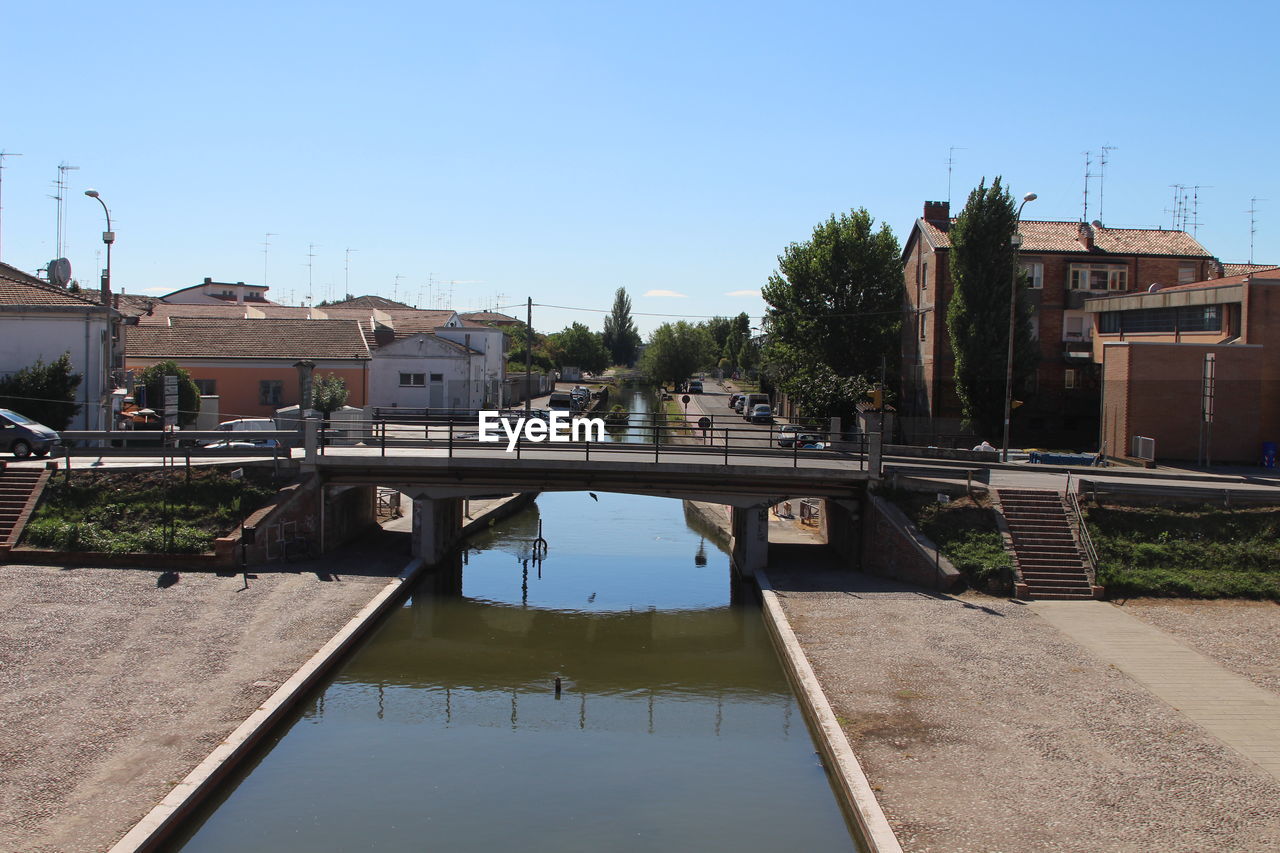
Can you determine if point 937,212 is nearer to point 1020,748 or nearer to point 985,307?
point 985,307

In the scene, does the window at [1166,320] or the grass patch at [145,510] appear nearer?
the grass patch at [145,510]

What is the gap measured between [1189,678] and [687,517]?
1126 inches

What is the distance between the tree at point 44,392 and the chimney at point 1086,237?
43.0m

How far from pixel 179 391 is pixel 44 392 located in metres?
9.37

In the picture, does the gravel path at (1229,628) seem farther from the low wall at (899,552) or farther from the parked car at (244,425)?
the parked car at (244,425)

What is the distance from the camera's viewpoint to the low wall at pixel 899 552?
88.2 feet

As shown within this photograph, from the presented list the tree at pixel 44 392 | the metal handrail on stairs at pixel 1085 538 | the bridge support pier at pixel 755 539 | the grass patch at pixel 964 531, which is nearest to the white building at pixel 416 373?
the tree at pixel 44 392

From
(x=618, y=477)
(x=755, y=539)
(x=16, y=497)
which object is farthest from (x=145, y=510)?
(x=755, y=539)

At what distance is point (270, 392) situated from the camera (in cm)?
5447

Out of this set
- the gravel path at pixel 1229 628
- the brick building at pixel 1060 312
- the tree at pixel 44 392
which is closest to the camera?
the gravel path at pixel 1229 628

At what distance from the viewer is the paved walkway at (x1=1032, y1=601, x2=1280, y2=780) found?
55.0 feet

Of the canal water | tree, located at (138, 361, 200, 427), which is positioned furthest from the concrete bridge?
tree, located at (138, 361, 200, 427)

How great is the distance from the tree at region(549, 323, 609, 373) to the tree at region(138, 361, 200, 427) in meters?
91.3

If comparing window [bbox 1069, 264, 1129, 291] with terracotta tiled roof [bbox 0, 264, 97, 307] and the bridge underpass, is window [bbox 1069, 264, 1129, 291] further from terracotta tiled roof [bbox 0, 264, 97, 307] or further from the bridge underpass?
terracotta tiled roof [bbox 0, 264, 97, 307]
